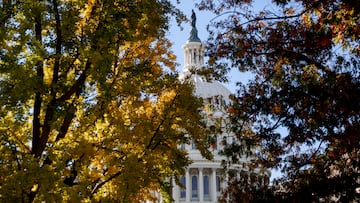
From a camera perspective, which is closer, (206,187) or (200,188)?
(200,188)

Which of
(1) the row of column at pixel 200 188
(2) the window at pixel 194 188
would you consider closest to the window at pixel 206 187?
(1) the row of column at pixel 200 188

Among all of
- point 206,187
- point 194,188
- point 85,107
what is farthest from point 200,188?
point 85,107

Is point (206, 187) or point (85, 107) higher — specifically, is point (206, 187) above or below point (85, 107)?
above

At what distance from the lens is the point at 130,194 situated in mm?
11227

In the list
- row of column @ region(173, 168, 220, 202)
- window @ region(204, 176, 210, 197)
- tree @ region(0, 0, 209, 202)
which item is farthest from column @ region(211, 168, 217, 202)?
tree @ region(0, 0, 209, 202)

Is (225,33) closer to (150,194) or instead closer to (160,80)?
(160,80)

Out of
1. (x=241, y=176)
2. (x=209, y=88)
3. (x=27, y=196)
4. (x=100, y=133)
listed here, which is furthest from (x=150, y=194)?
(x=209, y=88)

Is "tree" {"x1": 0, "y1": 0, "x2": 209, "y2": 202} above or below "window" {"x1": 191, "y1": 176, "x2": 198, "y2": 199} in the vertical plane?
below

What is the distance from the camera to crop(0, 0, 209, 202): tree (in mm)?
10445

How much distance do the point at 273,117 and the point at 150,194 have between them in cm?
497

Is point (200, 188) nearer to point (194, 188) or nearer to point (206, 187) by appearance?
point (194, 188)

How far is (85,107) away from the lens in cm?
1158

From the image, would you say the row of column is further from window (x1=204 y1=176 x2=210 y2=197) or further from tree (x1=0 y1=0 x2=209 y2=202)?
tree (x1=0 y1=0 x2=209 y2=202)

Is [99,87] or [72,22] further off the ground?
[72,22]
